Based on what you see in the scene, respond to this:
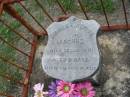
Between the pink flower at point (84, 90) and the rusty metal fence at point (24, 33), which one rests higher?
the rusty metal fence at point (24, 33)

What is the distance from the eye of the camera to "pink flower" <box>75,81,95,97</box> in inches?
116

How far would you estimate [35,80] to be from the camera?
128 inches

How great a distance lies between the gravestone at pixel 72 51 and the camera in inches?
112

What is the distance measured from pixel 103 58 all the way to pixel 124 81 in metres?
0.25

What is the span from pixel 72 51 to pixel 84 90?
0.29 meters

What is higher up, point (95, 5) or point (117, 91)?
point (95, 5)

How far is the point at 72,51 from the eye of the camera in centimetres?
294

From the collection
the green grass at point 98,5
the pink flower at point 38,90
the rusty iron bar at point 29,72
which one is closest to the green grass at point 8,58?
the rusty iron bar at point 29,72

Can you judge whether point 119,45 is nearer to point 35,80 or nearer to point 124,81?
point 124,81


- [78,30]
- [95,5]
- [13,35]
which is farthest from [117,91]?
[13,35]

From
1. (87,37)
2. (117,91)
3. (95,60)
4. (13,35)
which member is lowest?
(117,91)

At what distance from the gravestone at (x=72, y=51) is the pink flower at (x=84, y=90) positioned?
130 millimetres

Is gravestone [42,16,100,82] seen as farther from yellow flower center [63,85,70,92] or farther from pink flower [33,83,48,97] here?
pink flower [33,83,48,97]

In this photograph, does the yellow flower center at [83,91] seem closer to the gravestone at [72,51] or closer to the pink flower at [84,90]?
the pink flower at [84,90]
